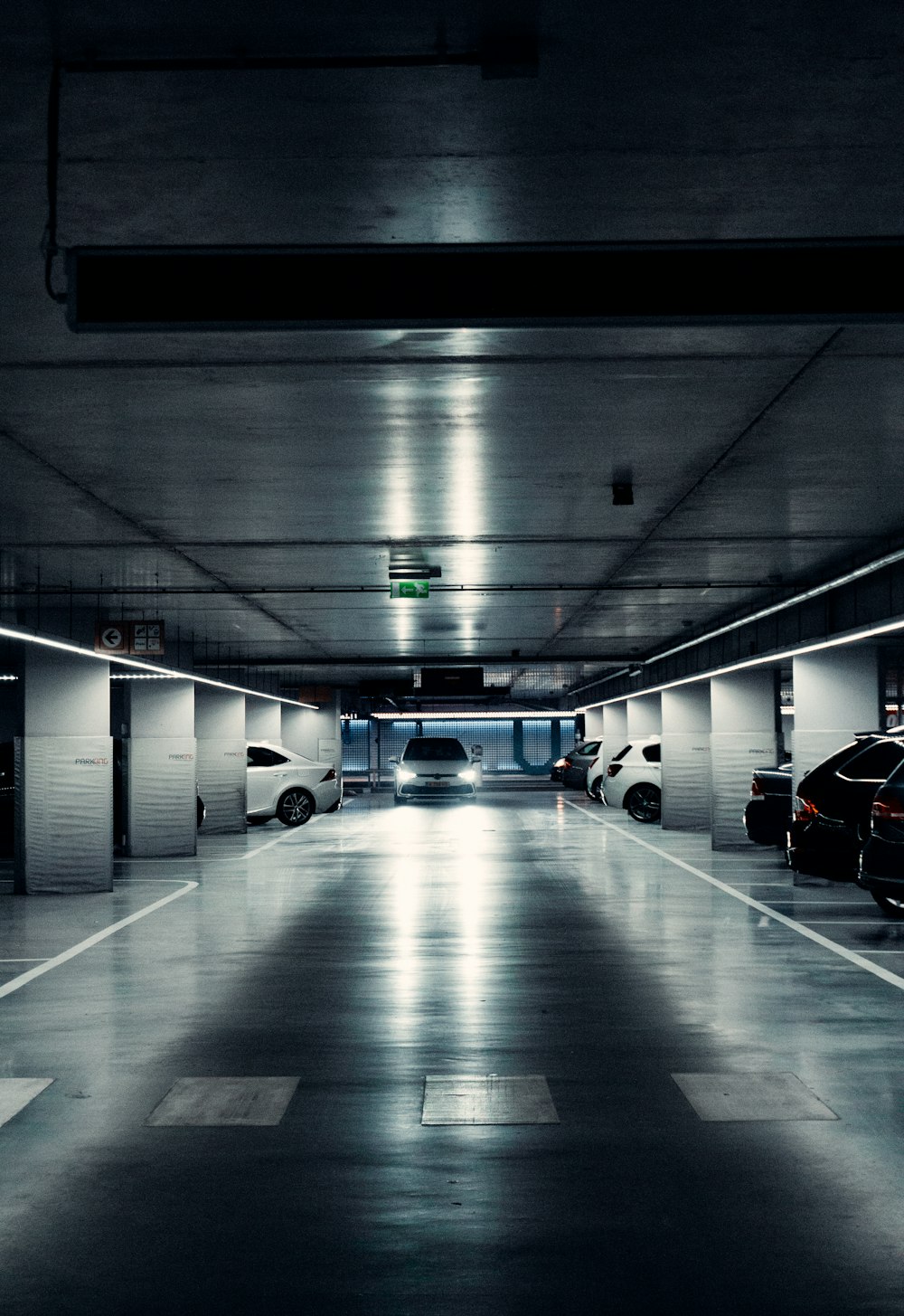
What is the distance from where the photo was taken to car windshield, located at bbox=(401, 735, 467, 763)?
35.8 metres

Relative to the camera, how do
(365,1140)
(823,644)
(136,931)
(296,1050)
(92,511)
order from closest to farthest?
(365,1140) → (296,1050) → (92,511) → (136,931) → (823,644)

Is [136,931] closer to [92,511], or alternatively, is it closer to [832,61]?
[92,511]

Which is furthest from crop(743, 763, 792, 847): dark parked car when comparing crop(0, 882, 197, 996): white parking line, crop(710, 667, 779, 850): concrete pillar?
crop(0, 882, 197, 996): white parking line

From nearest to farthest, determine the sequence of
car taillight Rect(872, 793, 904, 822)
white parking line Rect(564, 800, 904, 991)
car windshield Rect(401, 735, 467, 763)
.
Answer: white parking line Rect(564, 800, 904, 991)
car taillight Rect(872, 793, 904, 822)
car windshield Rect(401, 735, 467, 763)

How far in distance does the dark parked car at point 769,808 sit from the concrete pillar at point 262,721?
19.8 m

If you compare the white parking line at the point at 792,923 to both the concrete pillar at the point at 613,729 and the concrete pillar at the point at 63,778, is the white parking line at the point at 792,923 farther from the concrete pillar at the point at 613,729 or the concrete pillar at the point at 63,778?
the concrete pillar at the point at 613,729

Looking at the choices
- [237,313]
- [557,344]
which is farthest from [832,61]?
[557,344]

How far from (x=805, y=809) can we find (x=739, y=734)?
935cm

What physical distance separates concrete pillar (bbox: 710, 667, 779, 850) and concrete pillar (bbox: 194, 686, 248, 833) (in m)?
9.60

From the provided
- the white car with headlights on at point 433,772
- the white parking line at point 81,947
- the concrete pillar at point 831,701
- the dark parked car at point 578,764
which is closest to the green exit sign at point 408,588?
the white parking line at point 81,947

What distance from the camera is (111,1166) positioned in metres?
5.49

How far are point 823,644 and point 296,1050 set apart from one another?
10.6m

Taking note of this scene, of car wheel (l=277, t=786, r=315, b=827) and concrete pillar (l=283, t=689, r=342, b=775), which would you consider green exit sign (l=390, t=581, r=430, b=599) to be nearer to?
car wheel (l=277, t=786, r=315, b=827)

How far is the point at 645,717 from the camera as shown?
37.3 metres
